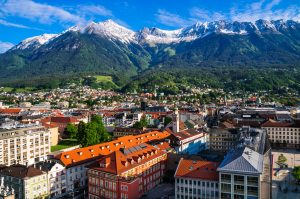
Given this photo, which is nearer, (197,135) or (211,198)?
(211,198)

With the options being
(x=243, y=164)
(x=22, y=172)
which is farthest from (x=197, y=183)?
(x=22, y=172)

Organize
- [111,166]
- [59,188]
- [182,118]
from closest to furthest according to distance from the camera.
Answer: [111,166]
[59,188]
[182,118]

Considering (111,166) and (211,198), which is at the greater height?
(111,166)

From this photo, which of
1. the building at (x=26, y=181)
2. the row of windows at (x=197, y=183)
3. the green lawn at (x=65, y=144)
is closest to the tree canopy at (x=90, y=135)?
the green lawn at (x=65, y=144)

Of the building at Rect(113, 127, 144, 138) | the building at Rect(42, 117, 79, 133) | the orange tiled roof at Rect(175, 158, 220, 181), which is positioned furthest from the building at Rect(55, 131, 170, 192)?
the building at Rect(42, 117, 79, 133)

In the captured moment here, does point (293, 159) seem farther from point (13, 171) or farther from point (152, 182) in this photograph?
point (13, 171)

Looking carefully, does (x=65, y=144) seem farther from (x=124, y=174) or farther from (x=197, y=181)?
(x=197, y=181)

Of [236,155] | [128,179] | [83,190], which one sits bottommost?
[83,190]

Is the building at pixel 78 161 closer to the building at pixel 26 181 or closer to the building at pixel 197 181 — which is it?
the building at pixel 26 181

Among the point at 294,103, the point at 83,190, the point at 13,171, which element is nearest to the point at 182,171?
the point at 83,190
